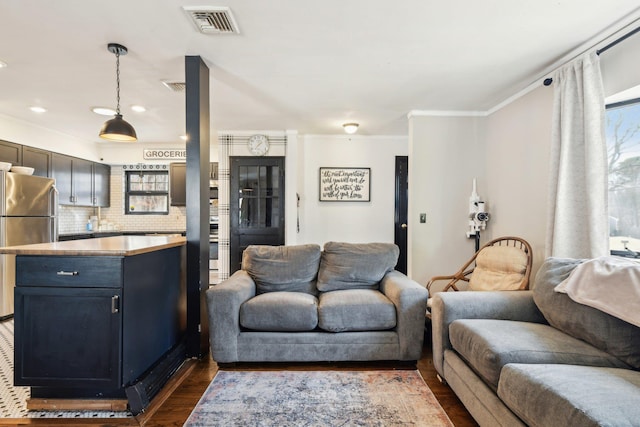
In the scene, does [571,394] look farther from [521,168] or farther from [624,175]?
[521,168]

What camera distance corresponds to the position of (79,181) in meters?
5.21

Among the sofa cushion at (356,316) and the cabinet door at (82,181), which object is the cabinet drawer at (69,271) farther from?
the cabinet door at (82,181)

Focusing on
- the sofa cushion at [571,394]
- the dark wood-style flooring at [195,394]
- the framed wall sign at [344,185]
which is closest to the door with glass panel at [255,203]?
the framed wall sign at [344,185]

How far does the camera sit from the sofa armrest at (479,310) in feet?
7.07

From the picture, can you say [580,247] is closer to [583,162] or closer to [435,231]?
[583,162]

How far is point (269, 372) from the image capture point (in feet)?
7.97

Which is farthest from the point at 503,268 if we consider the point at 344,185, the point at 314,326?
the point at 344,185

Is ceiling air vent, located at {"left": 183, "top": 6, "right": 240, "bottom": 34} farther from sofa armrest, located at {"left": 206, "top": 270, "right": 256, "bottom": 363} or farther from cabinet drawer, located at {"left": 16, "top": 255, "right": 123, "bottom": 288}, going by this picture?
sofa armrest, located at {"left": 206, "top": 270, "right": 256, "bottom": 363}

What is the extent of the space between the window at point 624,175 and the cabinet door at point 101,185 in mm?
6817

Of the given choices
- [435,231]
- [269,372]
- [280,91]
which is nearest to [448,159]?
[435,231]

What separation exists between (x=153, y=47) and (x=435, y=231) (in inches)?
134

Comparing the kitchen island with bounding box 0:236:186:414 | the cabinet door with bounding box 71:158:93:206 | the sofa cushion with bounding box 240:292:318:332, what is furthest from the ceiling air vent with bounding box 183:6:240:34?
the cabinet door with bounding box 71:158:93:206

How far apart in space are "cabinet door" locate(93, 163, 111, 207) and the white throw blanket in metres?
6.48

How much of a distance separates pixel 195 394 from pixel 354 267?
1601 mm
